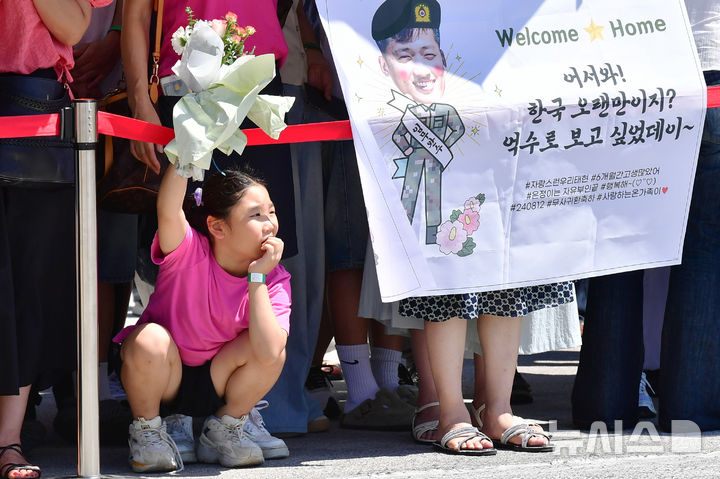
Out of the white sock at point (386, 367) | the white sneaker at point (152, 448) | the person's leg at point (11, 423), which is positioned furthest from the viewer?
the white sock at point (386, 367)

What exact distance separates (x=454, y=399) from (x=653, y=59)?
1.37 m

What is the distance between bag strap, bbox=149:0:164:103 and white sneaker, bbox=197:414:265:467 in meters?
1.06

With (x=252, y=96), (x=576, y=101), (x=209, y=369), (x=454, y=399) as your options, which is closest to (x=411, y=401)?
(x=454, y=399)

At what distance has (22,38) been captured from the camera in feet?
10.5

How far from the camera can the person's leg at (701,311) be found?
400cm

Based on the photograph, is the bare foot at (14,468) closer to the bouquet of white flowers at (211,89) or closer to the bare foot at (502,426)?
the bouquet of white flowers at (211,89)

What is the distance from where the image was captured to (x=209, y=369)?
3566 mm

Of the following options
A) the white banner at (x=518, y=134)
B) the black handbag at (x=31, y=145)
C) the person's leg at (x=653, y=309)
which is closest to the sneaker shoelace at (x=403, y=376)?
the person's leg at (x=653, y=309)

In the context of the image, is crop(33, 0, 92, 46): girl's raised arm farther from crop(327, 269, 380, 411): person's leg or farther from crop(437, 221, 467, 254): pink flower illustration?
crop(327, 269, 380, 411): person's leg

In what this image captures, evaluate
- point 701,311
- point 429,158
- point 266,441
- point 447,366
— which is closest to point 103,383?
point 266,441

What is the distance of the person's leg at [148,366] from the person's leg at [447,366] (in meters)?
0.87

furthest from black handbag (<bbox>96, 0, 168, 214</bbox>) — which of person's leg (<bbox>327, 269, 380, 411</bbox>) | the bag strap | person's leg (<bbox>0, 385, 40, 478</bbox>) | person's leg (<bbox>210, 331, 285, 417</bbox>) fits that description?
person's leg (<bbox>327, 269, 380, 411</bbox>)

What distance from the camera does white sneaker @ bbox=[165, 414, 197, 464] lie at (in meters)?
3.60

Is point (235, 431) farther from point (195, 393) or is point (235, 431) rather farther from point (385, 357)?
point (385, 357)
